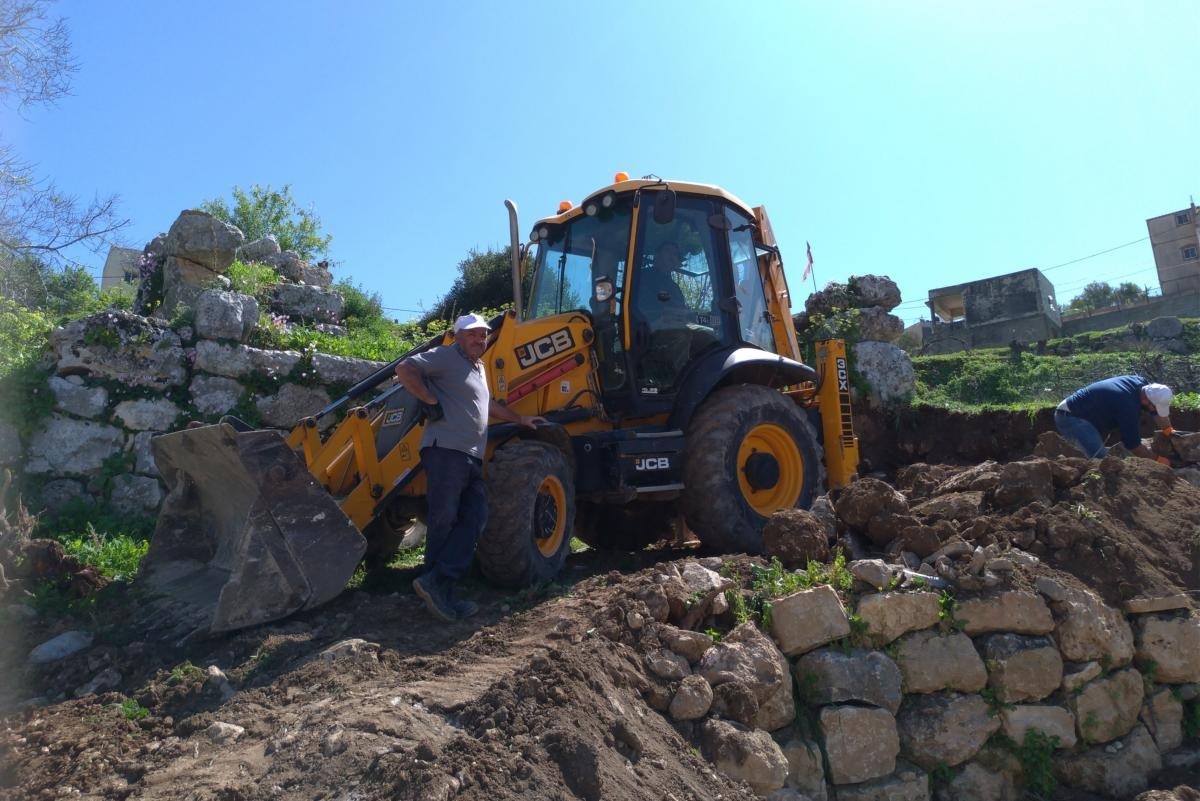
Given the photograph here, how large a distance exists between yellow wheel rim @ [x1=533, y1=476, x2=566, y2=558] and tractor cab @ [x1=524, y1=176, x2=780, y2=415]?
3.71ft

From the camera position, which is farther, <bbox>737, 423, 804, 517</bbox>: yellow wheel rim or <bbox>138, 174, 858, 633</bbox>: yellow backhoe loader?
<bbox>737, 423, 804, 517</bbox>: yellow wheel rim

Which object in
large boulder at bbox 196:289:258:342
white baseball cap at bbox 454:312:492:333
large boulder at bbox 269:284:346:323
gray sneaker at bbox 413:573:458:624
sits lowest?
gray sneaker at bbox 413:573:458:624

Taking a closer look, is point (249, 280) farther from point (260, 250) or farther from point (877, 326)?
point (877, 326)

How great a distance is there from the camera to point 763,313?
7.74 meters

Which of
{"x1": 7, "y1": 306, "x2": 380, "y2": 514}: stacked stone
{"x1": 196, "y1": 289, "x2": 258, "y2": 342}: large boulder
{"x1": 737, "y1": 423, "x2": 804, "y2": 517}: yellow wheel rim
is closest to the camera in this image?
{"x1": 737, "y1": 423, "x2": 804, "y2": 517}: yellow wheel rim

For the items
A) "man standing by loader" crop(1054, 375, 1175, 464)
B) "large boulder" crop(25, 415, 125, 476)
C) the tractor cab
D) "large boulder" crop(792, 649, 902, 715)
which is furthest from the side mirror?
"large boulder" crop(25, 415, 125, 476)

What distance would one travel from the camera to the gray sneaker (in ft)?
16.1

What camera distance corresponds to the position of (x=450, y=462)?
5.04 meters

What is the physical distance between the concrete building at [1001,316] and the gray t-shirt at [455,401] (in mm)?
18275

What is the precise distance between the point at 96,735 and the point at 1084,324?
2648 cm

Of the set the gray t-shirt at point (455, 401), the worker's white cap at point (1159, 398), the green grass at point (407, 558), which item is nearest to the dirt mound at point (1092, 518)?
the worker's white cap at point (1159, 398)

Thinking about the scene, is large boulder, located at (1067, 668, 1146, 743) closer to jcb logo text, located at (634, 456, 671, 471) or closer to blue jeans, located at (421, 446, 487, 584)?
jcb logo text, located at (634, 456, 671, 471)

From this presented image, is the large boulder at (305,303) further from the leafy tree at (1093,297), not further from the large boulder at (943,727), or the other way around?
the leafy tree at (1093,297)

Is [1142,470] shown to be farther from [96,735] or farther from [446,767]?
[96,735]
